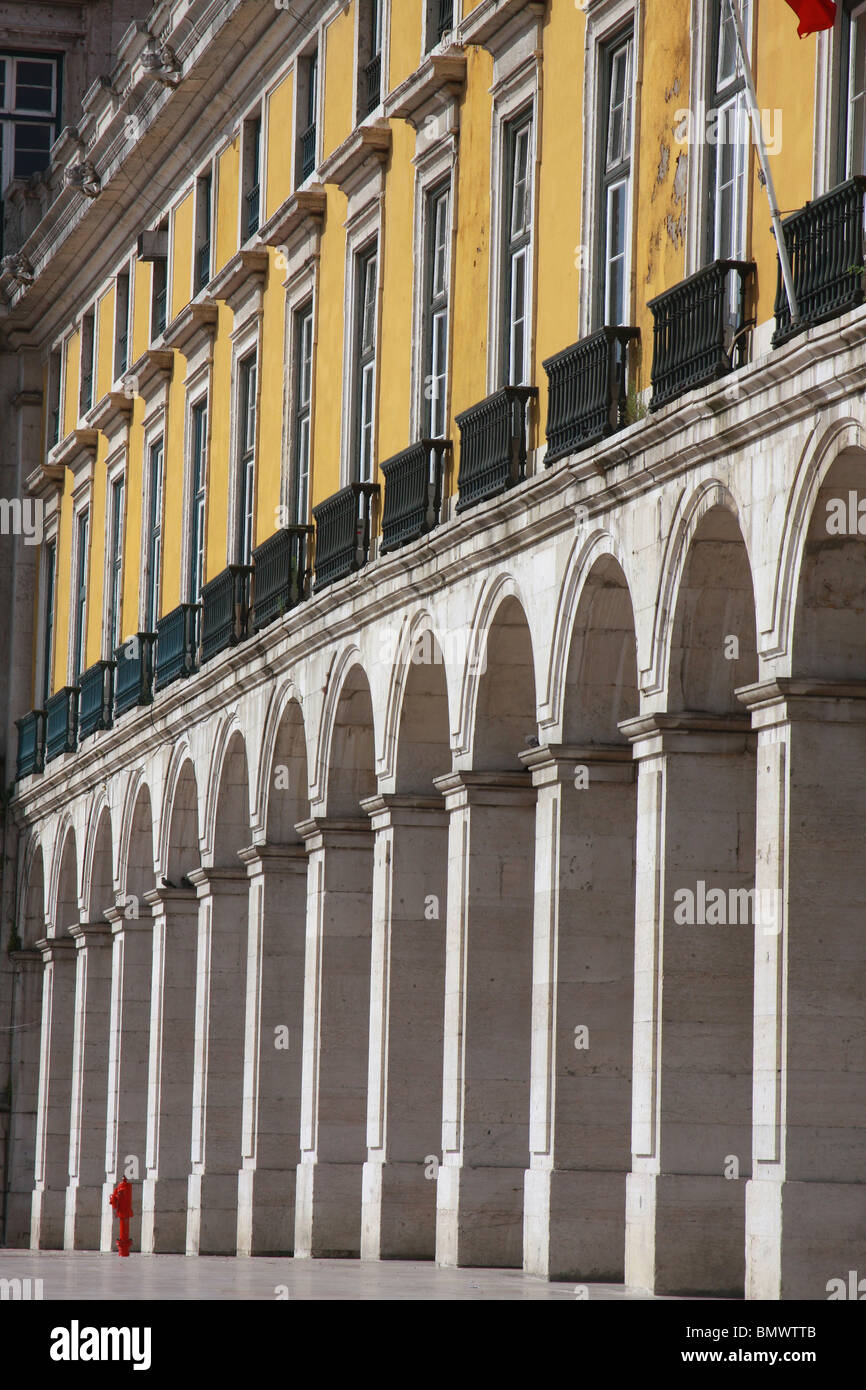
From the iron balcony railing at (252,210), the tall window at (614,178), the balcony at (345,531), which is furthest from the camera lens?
the iron balcony railing at (252,210)

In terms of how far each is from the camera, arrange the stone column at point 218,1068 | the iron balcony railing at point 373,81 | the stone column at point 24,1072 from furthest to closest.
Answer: the stone column at point 24,1072 < the stone column at point 218,1068 < the iron balcony railing at point 373,81

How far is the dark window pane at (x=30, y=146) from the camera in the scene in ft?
189

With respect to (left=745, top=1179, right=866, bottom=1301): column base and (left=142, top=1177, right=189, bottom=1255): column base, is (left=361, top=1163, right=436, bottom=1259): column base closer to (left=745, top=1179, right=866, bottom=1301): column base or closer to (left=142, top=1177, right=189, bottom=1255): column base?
(left=745, top=1179, right=866, bottom=1301): column base

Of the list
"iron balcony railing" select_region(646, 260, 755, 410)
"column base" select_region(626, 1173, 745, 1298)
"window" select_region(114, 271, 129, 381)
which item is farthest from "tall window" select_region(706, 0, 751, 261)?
"window" select_region(114, 271, 129, 381)

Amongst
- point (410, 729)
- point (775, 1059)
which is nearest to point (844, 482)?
point (775, 1059)

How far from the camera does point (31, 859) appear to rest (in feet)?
169

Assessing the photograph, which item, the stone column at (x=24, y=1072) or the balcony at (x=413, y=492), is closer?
the balcony at (x=413, y=492)

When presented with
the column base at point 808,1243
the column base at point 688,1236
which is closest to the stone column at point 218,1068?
the column base at point 688,1236

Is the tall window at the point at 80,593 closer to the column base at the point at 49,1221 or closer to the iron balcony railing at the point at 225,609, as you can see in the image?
the column base at the point at 49,1221

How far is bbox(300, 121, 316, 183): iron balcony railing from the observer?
35594mm

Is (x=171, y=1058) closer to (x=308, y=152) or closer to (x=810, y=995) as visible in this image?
(x=308, y=152)

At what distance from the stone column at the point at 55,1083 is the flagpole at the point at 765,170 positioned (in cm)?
2925

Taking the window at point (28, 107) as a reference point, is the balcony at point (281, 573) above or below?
below
